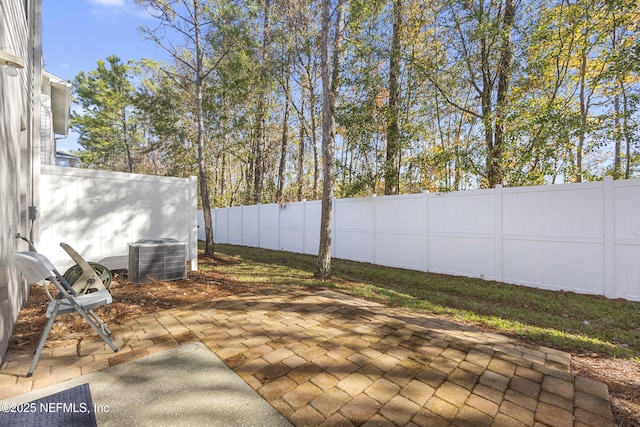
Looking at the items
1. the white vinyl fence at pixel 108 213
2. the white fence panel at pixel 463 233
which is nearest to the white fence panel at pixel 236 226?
the white vinyl fence at pixel 108 213

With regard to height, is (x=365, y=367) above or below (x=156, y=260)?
below

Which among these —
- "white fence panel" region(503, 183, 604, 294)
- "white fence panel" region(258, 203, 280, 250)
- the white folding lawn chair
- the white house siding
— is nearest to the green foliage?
"white fence panel" region(503, 183, 604, 294)

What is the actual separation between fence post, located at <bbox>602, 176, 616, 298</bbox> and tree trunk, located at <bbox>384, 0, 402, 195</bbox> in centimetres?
482

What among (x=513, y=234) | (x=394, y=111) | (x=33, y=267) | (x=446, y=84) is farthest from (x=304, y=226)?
(x=33, y=267)

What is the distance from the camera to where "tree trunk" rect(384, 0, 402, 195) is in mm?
8398

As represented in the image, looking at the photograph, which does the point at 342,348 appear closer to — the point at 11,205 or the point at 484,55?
the point at 11,205

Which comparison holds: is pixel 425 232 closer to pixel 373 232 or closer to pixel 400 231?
pixel 400 231

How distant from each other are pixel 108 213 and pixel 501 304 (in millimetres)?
6740

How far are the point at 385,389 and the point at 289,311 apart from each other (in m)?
1.77

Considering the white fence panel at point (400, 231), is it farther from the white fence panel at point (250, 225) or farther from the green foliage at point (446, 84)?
the white fence panel at point (250, 225)

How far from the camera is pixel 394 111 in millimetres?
8750

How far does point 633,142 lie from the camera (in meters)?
6.14

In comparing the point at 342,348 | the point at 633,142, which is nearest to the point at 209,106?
the point at 342,348

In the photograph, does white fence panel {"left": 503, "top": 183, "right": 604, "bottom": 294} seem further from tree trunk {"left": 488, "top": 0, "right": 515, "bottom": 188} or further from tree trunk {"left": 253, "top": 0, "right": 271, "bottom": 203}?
tree trunk {"left": 253, "top": 0, "right": 271, "bottom": 203}
